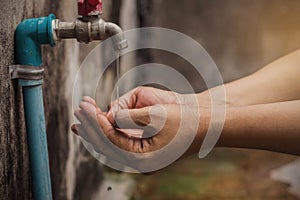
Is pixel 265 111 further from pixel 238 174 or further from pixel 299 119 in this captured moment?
pixel 238 174

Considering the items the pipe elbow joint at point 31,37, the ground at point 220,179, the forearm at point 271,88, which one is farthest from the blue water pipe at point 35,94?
the ground at point 220,179

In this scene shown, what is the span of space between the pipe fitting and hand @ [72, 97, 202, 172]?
134 millimetres

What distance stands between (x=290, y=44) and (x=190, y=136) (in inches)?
78.2

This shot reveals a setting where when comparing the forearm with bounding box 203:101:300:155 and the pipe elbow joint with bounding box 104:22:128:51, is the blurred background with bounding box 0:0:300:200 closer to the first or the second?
the pipe elbow joint with bounding box 104:22:128:51

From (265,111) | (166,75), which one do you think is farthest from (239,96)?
(166,75)

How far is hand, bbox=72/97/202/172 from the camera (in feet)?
2.81

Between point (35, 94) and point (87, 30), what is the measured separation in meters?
0.16

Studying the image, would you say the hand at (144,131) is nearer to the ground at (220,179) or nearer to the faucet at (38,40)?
the faucet at (38,40)

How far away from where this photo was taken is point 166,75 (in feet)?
7.61

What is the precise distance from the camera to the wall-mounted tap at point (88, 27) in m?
0.84

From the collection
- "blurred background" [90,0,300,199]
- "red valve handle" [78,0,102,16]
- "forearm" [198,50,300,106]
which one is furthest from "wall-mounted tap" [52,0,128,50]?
"blurred background" [90,0,300,199]

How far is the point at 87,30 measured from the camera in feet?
2.77

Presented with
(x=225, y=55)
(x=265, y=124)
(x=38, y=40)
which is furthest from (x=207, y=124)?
(x=225, y=55)

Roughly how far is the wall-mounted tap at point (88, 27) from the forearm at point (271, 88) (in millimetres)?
387
